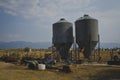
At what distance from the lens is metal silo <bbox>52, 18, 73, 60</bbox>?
1786 inches

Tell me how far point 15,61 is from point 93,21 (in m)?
16.8

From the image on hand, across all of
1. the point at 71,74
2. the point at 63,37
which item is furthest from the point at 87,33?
the point at 71,74

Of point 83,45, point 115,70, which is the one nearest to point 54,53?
point 83,45

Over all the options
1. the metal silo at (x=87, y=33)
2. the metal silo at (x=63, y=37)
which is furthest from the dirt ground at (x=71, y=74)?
the metal silo at (x=63, y=37)

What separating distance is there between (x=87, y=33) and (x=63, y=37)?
202 inches

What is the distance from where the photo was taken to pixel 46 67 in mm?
33969

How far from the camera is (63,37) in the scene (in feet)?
148

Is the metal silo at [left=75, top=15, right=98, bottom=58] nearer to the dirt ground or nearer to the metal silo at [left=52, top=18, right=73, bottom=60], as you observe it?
the metal silo at [left=52, top=18, right=73, bottom=60]

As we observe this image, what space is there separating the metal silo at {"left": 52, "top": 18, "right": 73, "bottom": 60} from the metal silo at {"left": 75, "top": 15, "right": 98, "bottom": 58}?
→ 250 cm

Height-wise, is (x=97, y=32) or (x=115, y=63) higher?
(x=97, y=32)

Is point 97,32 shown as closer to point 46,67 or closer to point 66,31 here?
point 66,31

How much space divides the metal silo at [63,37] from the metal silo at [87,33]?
8.20 feet

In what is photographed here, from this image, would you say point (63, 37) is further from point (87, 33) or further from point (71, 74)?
point (71, 74)

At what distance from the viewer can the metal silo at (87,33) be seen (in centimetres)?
4288
